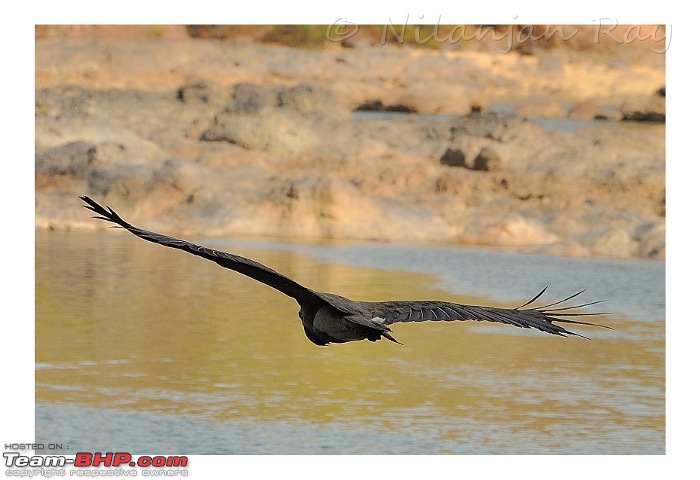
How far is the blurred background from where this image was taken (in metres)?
8.63

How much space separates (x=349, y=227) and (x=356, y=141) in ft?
8.64

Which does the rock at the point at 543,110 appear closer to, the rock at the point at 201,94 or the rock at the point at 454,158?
the rock at the point at 454,158

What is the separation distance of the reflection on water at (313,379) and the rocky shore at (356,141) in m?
4.53

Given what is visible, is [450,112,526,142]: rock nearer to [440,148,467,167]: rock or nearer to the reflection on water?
[440,148,467,167]: rock

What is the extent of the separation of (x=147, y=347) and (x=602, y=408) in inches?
153


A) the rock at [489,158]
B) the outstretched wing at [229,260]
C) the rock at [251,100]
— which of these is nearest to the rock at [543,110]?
the rock at [489,158]

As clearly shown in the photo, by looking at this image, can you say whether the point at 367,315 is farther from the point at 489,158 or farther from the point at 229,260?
the point at 489,158

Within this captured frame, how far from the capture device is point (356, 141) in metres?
20.9

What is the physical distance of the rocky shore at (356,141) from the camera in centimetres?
1864

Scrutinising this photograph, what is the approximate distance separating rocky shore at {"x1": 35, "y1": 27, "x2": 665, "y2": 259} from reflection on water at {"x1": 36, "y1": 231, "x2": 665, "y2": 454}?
4534mm

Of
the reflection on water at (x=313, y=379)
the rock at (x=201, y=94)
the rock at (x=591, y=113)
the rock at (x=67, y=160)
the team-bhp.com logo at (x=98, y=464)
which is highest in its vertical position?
the rock at (x=201, y=94)

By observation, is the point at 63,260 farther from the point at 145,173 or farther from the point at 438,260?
the point at 438,260

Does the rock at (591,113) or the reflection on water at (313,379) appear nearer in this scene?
the reflection on water at (313,379)

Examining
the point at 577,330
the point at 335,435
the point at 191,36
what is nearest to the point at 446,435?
the point at 335,435
